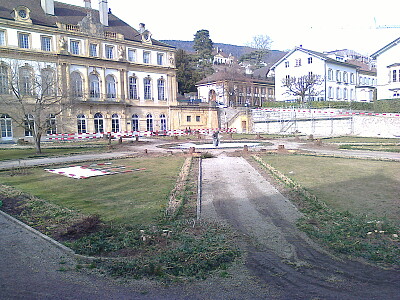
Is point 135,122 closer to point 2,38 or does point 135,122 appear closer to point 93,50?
point 93,50

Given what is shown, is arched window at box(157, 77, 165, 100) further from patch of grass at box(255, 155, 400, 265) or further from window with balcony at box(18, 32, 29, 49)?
patch of grass at box(255, 155, 400, 265)

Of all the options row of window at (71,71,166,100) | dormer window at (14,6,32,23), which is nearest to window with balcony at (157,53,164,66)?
row of window at (71,71,166,100)

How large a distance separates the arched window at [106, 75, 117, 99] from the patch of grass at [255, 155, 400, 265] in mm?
37878

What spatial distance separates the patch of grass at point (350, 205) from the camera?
23.5 feet

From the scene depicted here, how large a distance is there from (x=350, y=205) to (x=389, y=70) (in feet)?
155

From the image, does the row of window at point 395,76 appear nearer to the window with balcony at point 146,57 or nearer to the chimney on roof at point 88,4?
the window with balcony at point 146,57

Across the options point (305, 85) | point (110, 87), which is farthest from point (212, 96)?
point (110, 87)

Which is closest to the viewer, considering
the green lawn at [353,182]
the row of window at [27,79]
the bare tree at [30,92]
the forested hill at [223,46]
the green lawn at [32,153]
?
the green lawn at [353,182]

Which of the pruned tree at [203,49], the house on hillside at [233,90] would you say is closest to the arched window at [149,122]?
the house on hillside at [233,90]

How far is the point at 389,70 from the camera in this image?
49.0 metres

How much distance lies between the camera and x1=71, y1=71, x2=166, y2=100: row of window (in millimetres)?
45906

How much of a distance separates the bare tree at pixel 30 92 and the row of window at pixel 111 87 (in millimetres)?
3594

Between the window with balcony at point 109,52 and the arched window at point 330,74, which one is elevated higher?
the window with balcony at point 109,52

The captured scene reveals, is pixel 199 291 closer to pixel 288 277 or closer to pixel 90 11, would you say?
pixel 288 277
